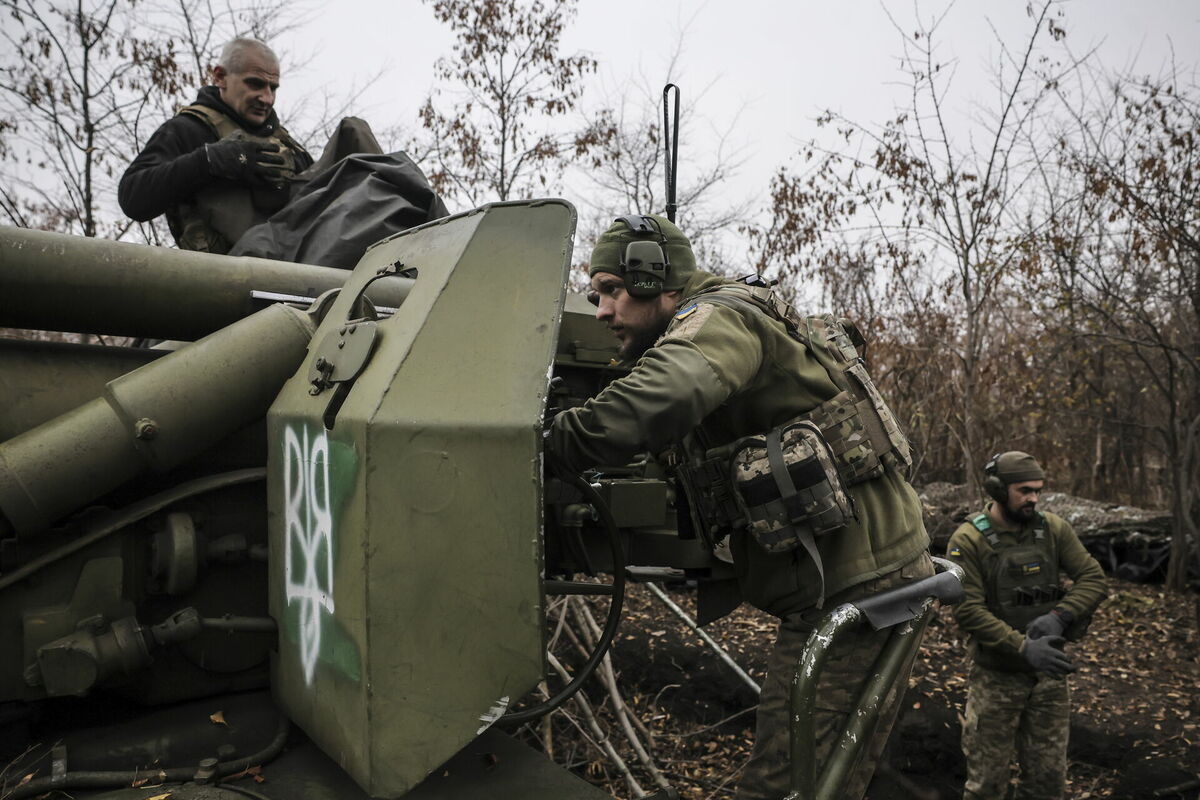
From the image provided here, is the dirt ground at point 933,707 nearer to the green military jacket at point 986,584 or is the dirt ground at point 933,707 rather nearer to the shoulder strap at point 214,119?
the green military jacket at point 986,584

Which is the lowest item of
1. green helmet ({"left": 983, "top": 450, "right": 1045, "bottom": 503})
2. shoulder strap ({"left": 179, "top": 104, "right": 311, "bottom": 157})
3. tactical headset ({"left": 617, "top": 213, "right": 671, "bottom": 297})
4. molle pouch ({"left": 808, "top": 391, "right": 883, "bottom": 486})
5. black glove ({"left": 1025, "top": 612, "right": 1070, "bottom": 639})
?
black glove ({"left": 1025, "top": 612, "right": 1070, "bottom": 639})

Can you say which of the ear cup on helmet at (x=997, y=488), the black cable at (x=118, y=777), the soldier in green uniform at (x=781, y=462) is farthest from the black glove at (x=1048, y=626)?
the black cable at (x=118, y=777)

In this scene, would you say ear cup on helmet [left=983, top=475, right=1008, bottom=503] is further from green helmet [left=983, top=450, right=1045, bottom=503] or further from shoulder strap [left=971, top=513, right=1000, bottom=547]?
shoulder strap [left=971, top=513, right=1000, bottom=547]

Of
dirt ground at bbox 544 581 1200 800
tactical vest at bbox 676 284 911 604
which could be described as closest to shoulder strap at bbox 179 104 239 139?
tactical vest at bbox 676 284 911 604

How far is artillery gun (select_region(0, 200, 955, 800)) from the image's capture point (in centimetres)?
176

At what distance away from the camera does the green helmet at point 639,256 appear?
2.36 meters

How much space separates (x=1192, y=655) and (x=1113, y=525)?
1.94 m

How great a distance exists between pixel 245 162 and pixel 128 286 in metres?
0.97

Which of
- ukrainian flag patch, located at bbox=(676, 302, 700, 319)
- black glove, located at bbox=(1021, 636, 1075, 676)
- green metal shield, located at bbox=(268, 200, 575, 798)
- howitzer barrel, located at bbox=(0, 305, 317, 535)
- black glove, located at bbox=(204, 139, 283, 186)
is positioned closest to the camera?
green metal shield, located at bbox=(268, 200, 575, 798)

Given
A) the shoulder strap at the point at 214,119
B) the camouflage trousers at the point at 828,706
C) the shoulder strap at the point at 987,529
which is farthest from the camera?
the shoulder strap at the point at 987,529

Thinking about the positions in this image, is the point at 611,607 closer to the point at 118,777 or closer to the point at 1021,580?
the point at 118,777

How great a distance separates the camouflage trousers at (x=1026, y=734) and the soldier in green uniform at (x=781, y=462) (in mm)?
2186

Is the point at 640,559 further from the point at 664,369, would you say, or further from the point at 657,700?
the point at 657,700

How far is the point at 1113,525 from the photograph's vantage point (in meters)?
8.02
